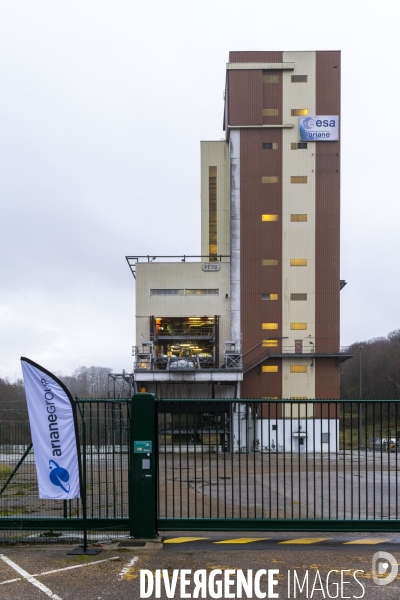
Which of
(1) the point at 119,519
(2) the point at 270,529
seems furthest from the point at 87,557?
(2) the point at 270,529

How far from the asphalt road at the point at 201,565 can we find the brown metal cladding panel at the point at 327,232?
135 feet

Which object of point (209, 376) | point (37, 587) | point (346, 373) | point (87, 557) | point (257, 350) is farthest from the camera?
point (346, 373)

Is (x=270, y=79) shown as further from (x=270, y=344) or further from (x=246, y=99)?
(x=270, y=344)

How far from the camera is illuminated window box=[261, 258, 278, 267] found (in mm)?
50156

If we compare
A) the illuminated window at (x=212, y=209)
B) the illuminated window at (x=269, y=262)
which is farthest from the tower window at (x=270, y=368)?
the illuminated window at (x=212, y=209)

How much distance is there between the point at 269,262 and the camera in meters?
50.2

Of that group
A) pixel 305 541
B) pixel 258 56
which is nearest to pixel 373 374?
pixel 258 56

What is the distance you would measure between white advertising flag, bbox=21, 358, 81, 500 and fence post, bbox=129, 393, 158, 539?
3.60 ft

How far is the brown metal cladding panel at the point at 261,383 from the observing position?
49281 millimetres

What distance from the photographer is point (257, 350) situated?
4931 cm

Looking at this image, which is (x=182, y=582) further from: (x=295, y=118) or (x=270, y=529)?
(x=295, y=118)

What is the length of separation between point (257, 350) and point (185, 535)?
40.3 meters

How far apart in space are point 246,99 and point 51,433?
159 ft

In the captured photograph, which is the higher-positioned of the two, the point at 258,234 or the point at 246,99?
the point at 246,99
